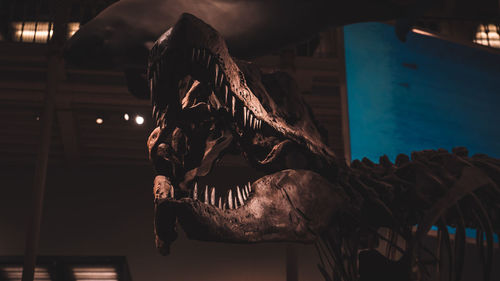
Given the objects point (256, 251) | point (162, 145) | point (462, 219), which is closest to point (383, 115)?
point (462, 219)

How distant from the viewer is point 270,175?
1713 mm

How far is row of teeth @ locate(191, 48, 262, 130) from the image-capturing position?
4.88 ft

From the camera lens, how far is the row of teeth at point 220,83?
149 cm

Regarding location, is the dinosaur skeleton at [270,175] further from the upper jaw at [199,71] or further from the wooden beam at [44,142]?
the wooden beam at [44,142]

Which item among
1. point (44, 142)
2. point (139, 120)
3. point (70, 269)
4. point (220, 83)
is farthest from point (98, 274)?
point (220, 83)

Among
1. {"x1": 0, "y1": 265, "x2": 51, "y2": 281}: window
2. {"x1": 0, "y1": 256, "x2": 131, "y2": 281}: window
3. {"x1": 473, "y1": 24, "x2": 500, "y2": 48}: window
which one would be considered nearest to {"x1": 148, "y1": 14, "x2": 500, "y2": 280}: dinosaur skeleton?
{"x1": 0, "y1": 256, "x2": 131, "y2": 281}: window

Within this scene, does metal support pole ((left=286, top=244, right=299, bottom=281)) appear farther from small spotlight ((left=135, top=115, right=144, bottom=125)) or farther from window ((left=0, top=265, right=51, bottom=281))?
window ((left=0, top=265, right=51, bottom=281))

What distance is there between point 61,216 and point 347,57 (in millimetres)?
7557

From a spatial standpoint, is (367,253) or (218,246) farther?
(218,246)

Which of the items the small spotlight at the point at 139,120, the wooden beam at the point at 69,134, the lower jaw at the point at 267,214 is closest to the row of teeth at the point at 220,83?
the lower jaw at the point at 267,214

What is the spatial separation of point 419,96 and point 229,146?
3184 mm

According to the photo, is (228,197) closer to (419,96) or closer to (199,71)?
(199,71)

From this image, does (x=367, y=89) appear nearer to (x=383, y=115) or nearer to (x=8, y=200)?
(x=383, y=115)

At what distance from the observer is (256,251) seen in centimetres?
1003
